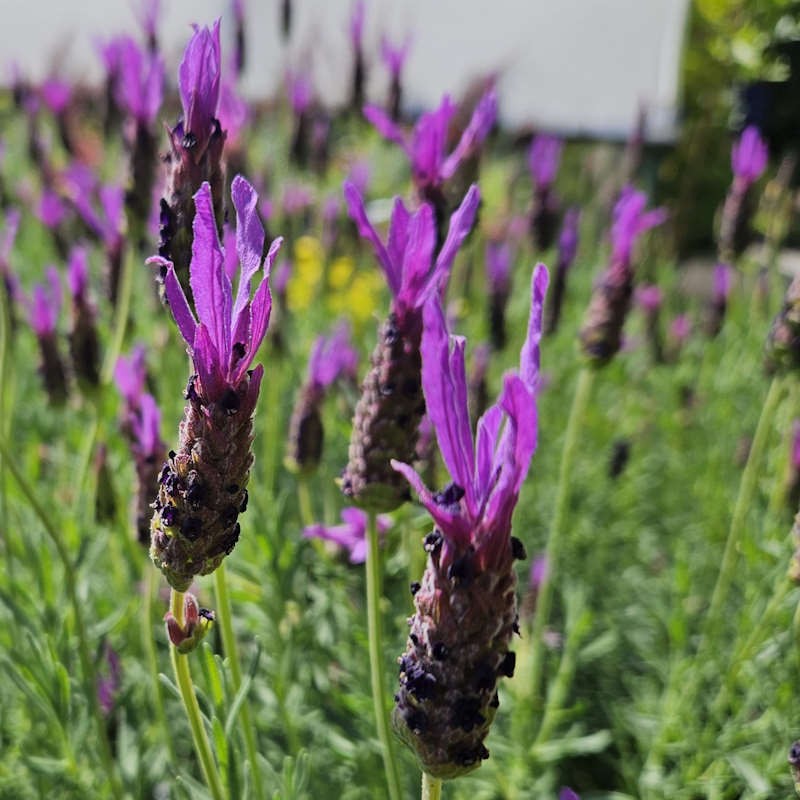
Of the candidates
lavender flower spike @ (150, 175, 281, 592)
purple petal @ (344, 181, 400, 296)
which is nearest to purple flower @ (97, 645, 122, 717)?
lavender flower spike @ (150, 175, 281, 592)

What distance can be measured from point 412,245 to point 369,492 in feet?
1.01

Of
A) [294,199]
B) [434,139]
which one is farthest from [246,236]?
[294,199]

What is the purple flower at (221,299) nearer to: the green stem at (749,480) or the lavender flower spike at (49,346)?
the green stem at (749,480)

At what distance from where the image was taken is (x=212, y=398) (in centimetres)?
70

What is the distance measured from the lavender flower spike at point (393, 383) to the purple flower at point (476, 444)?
22 centimetres

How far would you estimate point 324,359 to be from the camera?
1.69 metres

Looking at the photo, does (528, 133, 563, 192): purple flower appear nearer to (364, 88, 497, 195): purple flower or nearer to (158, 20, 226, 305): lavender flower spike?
(364, 88, 497, 195): purple flower

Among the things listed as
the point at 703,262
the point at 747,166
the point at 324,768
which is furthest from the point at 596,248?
the point at 324,768

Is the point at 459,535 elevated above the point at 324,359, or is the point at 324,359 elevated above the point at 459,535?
the point at 459,535

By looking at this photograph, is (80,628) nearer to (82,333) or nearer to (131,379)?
(131,379)

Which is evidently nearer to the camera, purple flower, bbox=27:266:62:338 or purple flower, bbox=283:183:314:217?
purple flower, bbox=27:266:62:338

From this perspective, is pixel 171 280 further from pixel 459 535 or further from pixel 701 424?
pixel 701 424

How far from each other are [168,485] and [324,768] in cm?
109

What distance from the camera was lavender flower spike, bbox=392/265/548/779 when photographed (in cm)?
60
